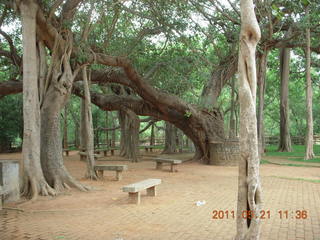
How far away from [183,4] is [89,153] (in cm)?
579

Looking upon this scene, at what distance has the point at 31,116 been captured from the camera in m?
7.55

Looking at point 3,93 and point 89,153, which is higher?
point 3,93

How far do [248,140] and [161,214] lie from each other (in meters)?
2.66

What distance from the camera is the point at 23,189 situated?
293 inches

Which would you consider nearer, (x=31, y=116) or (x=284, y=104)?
(x=31, y=116)

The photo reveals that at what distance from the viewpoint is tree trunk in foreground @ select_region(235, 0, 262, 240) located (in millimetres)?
3722

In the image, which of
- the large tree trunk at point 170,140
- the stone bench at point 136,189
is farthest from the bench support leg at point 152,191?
the large tree trunk at point 170,140

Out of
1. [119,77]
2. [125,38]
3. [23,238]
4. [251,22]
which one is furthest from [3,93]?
[251,22]

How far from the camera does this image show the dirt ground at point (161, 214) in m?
4.59

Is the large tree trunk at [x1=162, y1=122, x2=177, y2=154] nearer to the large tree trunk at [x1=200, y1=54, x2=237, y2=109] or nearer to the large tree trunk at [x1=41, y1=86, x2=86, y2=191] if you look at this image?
the large tree trunk at [x1=200, y1=54, x2=237, y2=109]

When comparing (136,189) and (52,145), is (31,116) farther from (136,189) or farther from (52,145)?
(136,189)

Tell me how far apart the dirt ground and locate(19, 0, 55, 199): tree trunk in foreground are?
47 cm

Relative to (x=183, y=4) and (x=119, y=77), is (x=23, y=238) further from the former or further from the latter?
(x=119, y=77)
